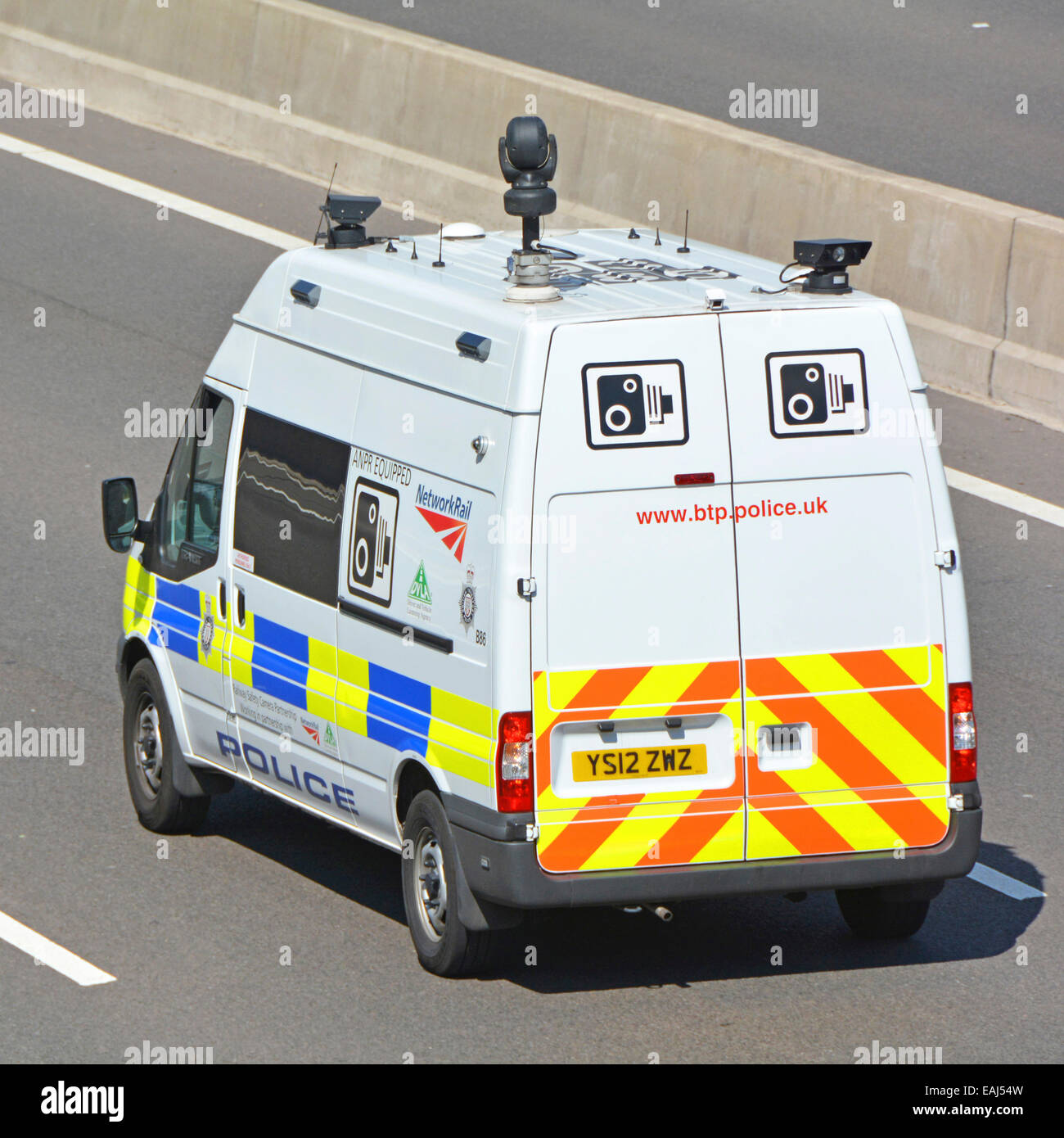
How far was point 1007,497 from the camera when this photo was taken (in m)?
14.4

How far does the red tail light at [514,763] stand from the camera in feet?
25.8

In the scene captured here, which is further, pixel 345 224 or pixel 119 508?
pixel 119 508

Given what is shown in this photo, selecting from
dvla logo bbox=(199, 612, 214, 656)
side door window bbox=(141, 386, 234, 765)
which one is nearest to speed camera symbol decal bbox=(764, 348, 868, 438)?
side door window bbox=(141, 386, 234, 765)

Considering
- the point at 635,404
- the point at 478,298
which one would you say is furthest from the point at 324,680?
the point at 635,404

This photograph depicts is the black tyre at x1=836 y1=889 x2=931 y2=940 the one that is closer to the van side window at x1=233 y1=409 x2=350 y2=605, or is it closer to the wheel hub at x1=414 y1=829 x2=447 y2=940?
the wheel hub at x1=414 y1=829 x2=447 y2=940

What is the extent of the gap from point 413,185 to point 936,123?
495 centimetres

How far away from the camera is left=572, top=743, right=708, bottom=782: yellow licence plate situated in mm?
7996

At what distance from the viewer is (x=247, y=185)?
2059cm

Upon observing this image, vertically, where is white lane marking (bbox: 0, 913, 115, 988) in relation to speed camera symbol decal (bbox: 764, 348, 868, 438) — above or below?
below

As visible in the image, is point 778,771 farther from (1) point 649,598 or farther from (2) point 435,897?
(2) point 435,897

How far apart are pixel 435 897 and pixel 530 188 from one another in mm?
2821

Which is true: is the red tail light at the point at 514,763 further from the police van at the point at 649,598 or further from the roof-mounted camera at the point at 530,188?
the roof-mounted camera at the point at 530,188

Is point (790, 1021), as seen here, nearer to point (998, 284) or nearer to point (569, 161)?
point (998, 284)

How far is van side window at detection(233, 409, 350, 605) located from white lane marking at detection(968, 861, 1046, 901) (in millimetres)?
3072
